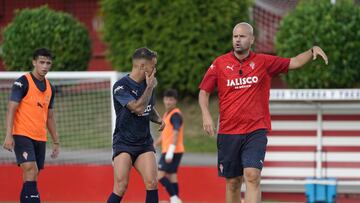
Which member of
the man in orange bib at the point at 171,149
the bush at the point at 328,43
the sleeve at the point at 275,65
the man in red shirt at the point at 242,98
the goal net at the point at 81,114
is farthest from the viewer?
the bush at the point at 328,43

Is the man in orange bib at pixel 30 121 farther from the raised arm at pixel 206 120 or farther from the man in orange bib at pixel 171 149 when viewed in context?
the man in orange bib at pixel 171 149

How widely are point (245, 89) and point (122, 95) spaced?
134 centimetres

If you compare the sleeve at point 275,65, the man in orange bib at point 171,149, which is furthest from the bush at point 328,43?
the sleeve at point 275,65

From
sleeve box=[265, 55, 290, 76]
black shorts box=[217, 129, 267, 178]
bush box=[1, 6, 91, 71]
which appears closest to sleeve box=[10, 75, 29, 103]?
black shorts box=[217, 129, 267, 178]

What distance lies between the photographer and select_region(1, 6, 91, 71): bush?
2198 cm

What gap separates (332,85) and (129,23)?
4909 mm

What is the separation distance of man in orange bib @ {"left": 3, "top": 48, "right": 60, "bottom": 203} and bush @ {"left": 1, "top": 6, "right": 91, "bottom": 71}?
1000 centimetres

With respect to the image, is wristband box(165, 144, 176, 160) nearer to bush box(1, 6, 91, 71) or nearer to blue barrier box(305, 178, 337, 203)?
blue barrier box(305, 178, 337, 203)

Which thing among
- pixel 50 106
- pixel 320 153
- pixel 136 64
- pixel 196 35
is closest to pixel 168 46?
pixel 196 35

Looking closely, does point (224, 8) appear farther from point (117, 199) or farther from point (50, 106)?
point (117, 199)

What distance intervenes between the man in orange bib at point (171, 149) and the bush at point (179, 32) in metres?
6.45

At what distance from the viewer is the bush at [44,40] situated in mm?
21984

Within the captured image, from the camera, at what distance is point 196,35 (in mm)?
21469

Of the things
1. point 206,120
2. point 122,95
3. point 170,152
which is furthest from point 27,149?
point 170,152
